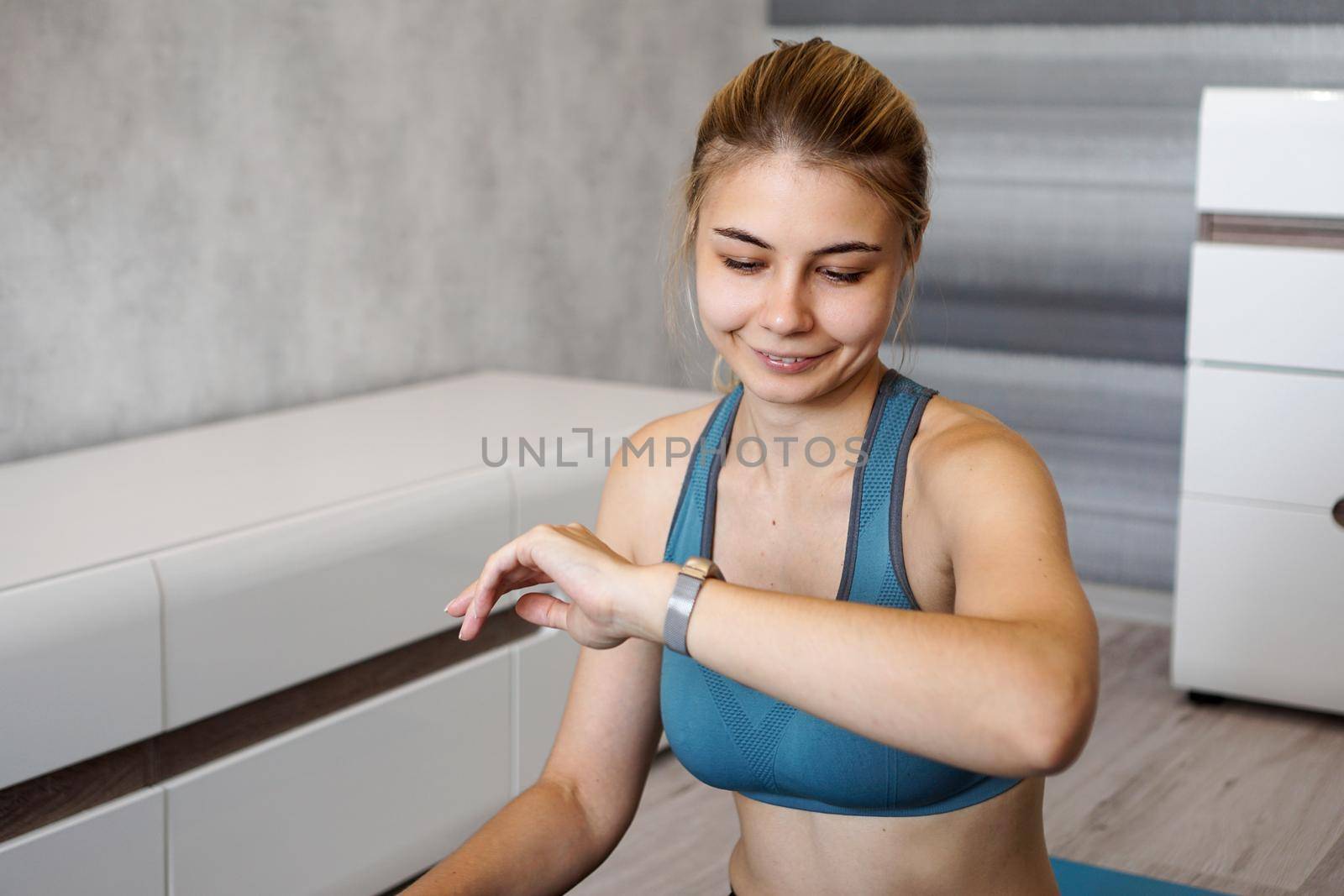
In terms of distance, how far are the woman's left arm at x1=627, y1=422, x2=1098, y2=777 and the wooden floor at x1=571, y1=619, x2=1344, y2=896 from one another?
54.3 inches

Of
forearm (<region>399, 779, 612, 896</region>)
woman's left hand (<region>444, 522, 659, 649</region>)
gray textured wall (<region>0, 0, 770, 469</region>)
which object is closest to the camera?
woman's left hand (<region>444, 522, 659, 649</region>)

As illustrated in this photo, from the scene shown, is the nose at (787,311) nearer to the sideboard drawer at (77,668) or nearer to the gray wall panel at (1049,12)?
the sideboard drawer at (77,668)

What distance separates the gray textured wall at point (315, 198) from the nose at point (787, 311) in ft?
4.82

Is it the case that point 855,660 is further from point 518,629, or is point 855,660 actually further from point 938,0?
point 938,0

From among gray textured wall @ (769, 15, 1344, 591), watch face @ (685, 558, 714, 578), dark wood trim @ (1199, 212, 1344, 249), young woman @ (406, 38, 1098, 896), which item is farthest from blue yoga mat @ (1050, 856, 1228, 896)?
gray textured wall @ (769, 15, 1344, 591)

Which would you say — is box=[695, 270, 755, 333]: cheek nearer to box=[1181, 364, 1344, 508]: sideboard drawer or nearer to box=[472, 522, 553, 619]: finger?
box=[472, 522, 553, 619]: finger

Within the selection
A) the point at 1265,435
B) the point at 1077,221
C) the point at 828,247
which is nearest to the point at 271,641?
the point at 828,247

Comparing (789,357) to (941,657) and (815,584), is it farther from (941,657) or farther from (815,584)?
(941,657)

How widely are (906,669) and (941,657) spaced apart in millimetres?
24

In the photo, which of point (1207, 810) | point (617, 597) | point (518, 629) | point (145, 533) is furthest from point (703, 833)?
point (617, 597)

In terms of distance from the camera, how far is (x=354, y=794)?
2.04 meters

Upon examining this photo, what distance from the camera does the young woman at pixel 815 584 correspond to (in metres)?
Result: 0.94

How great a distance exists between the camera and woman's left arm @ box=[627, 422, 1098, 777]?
909mm

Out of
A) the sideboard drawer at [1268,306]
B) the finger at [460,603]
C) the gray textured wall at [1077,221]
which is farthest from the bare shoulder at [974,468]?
the gray textured wall at [1077,221]
